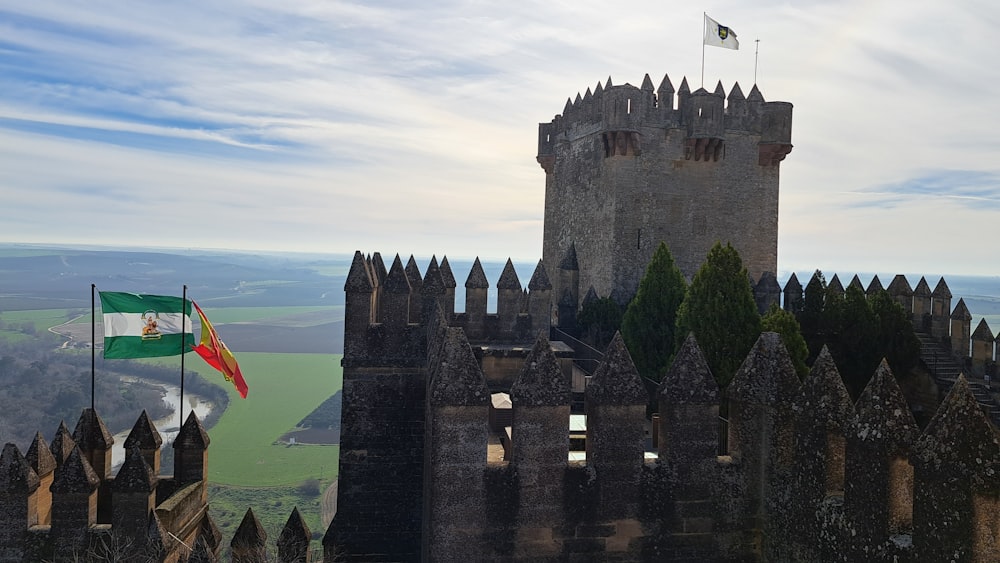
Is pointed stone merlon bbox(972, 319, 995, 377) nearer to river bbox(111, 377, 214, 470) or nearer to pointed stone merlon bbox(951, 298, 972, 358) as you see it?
pointed stone merlon bbox(951, 298, 972, 358)

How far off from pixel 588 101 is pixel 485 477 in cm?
2460

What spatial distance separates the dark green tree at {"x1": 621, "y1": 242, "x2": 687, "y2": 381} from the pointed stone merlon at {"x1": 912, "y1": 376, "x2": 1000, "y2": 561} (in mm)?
15112

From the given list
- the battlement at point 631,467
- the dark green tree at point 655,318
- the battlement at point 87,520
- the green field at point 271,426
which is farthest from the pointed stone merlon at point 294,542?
the green field at point 271,426

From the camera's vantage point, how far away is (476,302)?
63.5 ft

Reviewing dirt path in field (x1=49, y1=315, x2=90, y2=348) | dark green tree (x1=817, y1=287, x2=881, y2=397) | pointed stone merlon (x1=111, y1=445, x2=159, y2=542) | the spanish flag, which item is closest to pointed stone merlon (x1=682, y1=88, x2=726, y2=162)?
dark green tree (x1=817, y1=287, x2=881, y2=397)

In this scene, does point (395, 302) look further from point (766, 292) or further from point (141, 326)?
Result: point (766, 292)

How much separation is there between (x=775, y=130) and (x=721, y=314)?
48.7 ft

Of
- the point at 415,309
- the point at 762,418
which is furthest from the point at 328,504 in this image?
the point at 762,418

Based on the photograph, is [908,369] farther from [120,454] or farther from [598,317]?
[120,454]

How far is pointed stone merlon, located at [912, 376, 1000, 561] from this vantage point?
6082mm

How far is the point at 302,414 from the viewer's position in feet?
387

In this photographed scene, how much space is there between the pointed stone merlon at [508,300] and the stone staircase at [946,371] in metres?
13.9

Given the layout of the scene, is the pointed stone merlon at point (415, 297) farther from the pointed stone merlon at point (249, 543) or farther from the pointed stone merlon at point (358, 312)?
the pointed stone merlon at point (249, 543)

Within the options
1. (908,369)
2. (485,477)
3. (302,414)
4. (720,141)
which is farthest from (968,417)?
(302,414)
